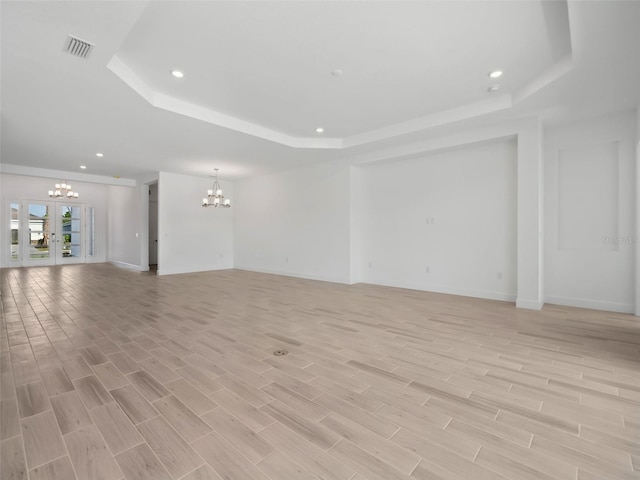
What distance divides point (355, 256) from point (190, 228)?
530 centimetres

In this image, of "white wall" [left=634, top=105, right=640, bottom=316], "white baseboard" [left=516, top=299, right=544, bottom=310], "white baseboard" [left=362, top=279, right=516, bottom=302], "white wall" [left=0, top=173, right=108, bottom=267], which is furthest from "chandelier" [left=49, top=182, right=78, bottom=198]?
"white wall" [left=634, top=105, right=640, bottom=316]

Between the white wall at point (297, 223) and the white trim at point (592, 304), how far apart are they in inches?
156

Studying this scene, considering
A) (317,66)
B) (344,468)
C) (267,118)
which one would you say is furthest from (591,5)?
(267,118)

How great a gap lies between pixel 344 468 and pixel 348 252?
5.70m

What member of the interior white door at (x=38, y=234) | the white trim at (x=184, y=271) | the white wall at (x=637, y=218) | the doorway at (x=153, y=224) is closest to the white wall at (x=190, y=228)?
the white trim at (x=184, y=271)

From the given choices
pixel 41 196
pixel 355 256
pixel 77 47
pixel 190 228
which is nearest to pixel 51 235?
pixel 41 196

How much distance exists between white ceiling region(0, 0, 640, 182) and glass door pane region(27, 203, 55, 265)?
21.2 feet

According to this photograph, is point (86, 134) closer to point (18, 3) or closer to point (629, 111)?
point (18, 3)

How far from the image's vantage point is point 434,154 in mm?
6105

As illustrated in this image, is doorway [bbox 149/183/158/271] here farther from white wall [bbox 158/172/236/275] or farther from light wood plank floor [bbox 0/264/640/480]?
light wood plank floor [bbox 0/264/640/480]

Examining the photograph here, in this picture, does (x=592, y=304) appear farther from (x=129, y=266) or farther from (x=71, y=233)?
(x=71, y=233)

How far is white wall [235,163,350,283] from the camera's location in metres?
7.33

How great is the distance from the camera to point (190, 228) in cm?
917

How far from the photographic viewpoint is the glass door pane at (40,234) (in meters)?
10.5
